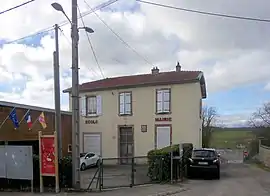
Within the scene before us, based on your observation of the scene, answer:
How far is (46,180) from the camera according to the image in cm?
1588

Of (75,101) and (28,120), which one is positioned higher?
(75,101)

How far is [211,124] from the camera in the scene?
56.1 meters

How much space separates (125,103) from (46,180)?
17.1m

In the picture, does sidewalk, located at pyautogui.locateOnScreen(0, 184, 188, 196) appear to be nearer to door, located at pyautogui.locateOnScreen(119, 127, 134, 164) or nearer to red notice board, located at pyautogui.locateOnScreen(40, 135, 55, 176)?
red notice board, located at pyautogui.locateOnScreen(40, 135, 55, 176)

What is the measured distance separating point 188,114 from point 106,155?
26.7 feet

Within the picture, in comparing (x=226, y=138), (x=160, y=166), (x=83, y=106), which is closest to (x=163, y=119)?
(x=83, y=106)

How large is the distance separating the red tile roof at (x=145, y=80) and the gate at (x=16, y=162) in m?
16.7

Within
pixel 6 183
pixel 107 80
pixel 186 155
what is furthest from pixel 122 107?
pixel 6 183

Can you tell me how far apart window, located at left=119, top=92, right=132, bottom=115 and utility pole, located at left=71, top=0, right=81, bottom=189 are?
650 inches

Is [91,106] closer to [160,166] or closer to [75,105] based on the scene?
[160,166]

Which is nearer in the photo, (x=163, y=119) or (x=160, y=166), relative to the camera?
(x=160, y=166)

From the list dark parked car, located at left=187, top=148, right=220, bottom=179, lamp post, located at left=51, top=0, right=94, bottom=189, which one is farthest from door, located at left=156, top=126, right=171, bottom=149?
lamp post, located at left=51, top=0, right=94, bottom=189

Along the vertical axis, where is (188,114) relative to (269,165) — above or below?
above

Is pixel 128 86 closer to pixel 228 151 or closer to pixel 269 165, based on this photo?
pixel 269 165
